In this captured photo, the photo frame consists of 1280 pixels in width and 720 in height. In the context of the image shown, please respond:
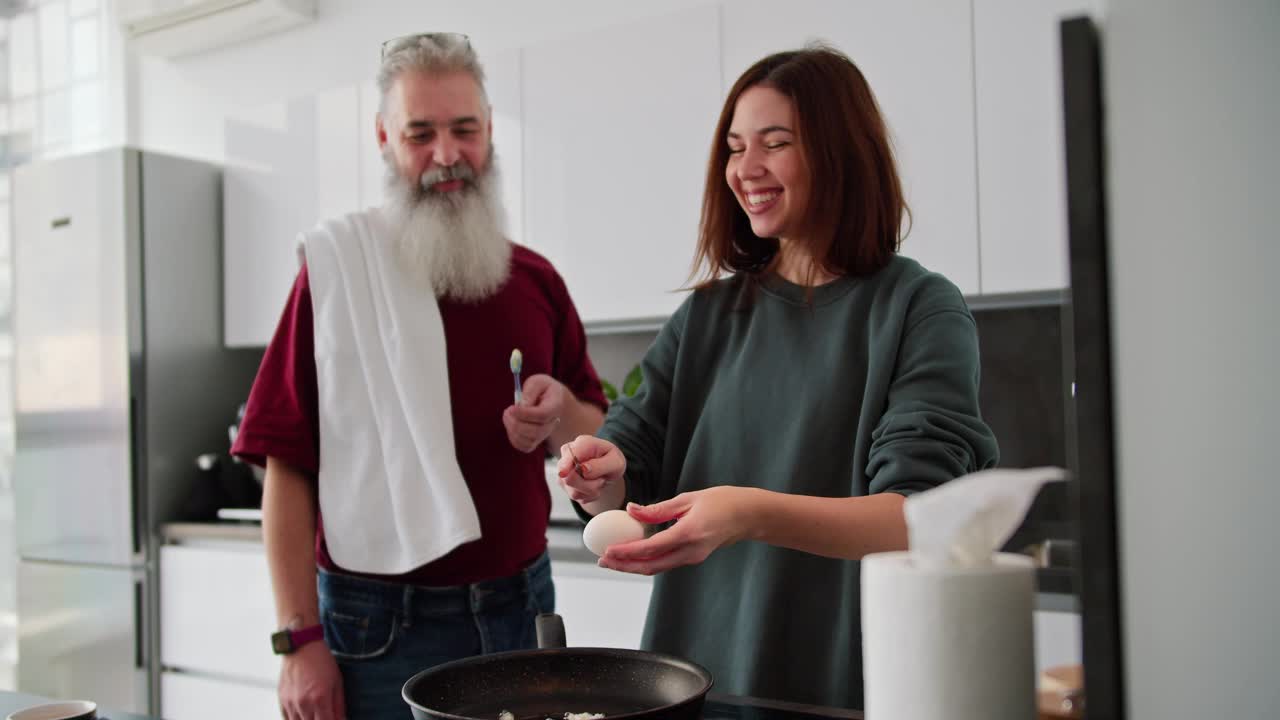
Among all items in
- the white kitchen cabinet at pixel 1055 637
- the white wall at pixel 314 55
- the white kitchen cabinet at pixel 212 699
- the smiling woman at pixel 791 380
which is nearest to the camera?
the smiling woman at pixel 791 380

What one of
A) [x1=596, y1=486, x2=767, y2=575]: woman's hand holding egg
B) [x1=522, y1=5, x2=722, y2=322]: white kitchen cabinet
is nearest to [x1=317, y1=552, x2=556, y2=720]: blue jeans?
[x1=596, y1=486, x2=767, y2=575]: woman's hand holding egg

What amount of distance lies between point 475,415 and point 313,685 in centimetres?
41

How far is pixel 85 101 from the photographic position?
3.68 m

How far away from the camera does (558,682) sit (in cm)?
80

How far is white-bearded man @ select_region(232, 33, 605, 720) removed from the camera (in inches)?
51.0

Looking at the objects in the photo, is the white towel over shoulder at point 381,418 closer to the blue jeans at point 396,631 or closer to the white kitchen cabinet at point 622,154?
the blue jeans at point 396,631

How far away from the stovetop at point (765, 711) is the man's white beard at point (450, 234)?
783mm

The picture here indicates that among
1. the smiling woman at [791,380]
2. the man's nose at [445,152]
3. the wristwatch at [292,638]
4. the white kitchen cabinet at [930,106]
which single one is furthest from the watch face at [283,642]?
the white kitchen cabinet at [930,106]

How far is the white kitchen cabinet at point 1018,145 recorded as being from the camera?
193 centimetres

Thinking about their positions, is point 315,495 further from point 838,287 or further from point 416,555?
point 838,287

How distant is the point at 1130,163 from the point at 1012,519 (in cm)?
19

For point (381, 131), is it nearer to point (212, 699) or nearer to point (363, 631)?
point (363, 631)

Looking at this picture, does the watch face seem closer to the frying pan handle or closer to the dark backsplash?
the frying pan handle

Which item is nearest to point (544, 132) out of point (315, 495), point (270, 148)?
point (270, 148)
